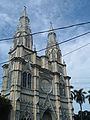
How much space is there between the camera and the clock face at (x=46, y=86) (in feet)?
112

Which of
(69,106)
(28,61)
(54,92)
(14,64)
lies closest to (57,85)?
(54,92)

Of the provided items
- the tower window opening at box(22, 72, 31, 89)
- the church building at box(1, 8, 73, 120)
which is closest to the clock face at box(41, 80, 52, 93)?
the church building at box(1, 8, 73, 120)

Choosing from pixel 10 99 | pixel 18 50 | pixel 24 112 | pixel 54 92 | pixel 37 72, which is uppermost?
pixel 18 50

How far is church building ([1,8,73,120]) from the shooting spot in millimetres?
29203

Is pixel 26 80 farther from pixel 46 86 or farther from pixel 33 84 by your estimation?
pixel 46 86

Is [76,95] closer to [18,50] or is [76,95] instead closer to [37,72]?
[37,72]

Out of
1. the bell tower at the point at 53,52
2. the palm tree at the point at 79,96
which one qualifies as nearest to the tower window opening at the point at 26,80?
the bell tower at the point at 53,52

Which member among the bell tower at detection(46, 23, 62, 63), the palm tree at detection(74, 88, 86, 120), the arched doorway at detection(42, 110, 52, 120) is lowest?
the arched doorway at detection(42, 110, 52, 120)

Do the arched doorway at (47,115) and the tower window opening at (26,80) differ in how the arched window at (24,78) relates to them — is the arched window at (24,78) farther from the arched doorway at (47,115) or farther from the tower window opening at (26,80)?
the arched doorway at (47,115)

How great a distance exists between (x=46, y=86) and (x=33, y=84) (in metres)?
3.32

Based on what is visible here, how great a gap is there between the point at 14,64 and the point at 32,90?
17.2ft

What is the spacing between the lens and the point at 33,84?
32.4 metres

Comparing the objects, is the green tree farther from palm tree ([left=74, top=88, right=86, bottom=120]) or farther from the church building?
palm tree ([left=74, top=88, right=86, bottom=120])

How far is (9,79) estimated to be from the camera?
3250 cm
